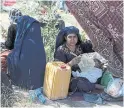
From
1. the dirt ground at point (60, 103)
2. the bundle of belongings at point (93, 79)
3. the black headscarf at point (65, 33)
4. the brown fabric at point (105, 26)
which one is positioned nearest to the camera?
the dirt ground at point (60, 103)

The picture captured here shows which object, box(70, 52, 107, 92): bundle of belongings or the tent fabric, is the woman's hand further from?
the tent fabric

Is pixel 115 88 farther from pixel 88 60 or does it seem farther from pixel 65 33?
pixel 65 33

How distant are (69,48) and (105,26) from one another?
26.4 inches

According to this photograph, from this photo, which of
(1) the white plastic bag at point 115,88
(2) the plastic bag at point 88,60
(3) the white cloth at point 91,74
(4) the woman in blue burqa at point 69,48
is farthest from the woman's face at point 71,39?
(1) the white plastic bag at point 115,88

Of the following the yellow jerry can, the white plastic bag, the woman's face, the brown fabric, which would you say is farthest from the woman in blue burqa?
the white plastic bag

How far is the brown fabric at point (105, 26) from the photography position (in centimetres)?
450

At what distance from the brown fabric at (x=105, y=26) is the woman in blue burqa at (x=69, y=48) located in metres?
0.24

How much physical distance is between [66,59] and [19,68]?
67 cm

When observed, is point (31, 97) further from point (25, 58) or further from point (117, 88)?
point (117, 88)

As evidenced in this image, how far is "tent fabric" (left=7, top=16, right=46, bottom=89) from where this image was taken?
4.66m

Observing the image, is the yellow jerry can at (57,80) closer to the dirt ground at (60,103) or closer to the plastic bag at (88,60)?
the dirt ground at (60,103)

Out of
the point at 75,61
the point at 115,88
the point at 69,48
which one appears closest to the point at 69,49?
the point at 69,48

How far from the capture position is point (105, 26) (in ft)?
15.1

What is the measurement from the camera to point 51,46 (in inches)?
228
